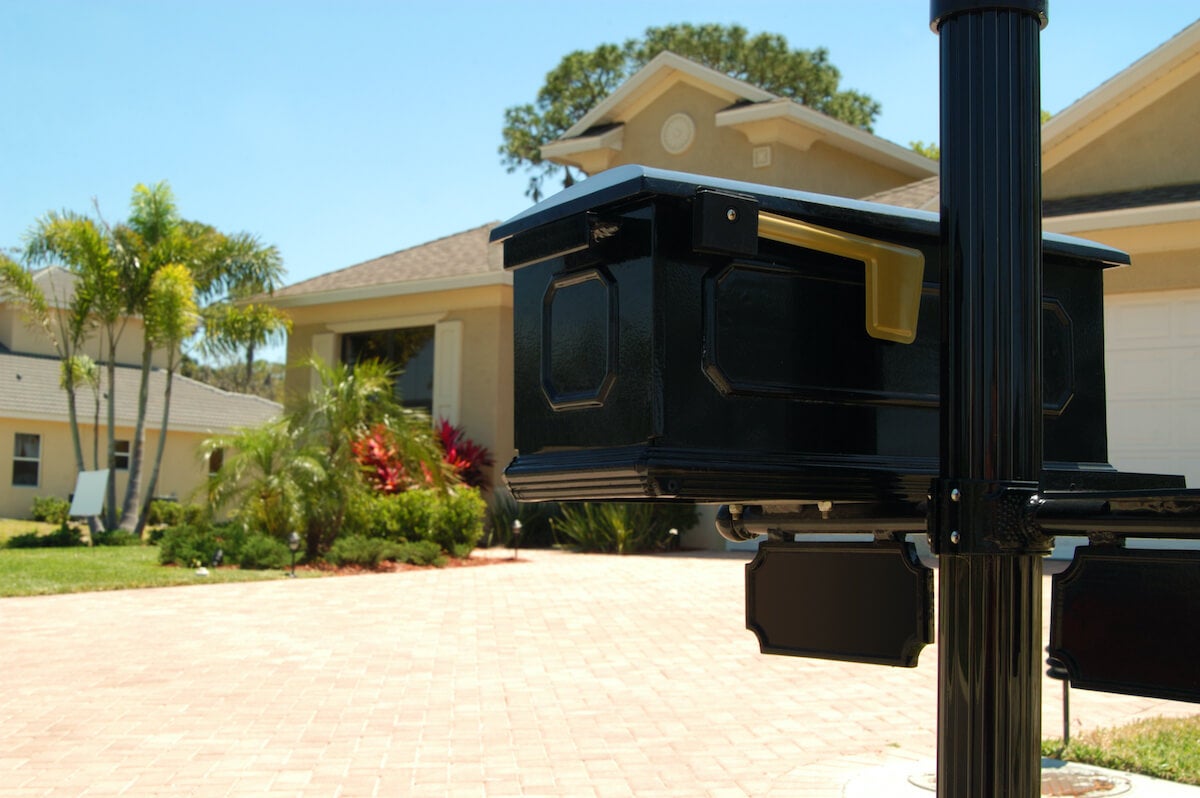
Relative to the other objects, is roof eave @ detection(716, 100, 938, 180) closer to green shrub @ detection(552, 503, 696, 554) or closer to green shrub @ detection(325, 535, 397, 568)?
green shrub @ detection(552, 503, 696, 554)

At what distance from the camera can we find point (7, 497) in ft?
A: 94.9

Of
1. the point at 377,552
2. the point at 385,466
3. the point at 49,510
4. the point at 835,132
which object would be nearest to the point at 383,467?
the point at 385,466

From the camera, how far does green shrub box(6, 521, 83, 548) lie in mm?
19484

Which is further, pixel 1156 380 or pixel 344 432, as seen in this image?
pixel 344 432

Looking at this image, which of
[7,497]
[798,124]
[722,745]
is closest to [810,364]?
[722,745]

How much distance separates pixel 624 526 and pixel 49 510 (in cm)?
1645

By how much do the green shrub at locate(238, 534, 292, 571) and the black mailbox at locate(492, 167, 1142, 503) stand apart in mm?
13660

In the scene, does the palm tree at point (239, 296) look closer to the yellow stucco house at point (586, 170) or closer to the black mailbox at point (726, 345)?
the yellow stucco house at point (586, 170)

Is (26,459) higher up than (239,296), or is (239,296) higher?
(239,296)

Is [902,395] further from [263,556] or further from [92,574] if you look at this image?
[263,556]

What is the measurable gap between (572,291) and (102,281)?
20716mm

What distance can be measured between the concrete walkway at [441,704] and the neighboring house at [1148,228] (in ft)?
18.0

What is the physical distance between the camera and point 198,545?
621 inches

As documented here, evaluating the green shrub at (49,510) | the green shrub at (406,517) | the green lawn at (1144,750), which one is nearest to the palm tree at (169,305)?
the green shrub at (406,517)
